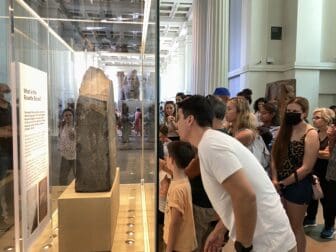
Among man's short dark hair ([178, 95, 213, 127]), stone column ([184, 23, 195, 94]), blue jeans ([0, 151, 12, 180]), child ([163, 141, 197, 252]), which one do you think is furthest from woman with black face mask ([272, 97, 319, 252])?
stone column ([184, 23, 195, 94])

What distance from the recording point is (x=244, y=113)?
271cm

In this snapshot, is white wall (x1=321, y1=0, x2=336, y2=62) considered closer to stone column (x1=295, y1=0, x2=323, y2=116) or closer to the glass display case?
stone column (x1=295, y1=0, x2=323, y2=116)

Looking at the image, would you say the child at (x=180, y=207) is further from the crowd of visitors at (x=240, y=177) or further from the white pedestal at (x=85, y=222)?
the white pedestal at (x=85, y=222)

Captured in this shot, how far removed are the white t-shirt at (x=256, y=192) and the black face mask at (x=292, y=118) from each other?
57.6 inches

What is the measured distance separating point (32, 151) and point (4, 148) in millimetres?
1063

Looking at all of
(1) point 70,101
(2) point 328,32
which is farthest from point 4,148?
(2) point 328,32

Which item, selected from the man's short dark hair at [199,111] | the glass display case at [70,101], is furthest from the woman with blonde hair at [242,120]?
the man's short dark hair at [199,111]

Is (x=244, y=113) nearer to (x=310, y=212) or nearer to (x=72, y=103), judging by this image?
(x=310, y=212)

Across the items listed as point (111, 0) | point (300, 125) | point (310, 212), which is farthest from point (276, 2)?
point (300, 125)

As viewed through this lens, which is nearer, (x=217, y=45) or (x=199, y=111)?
(x=199, y=111)

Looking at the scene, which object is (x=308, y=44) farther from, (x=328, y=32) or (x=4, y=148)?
(x=4, y=148)

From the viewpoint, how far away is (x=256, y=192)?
144 centimetres

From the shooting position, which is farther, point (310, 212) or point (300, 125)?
point (310, 212)

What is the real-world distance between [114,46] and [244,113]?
2601mm
